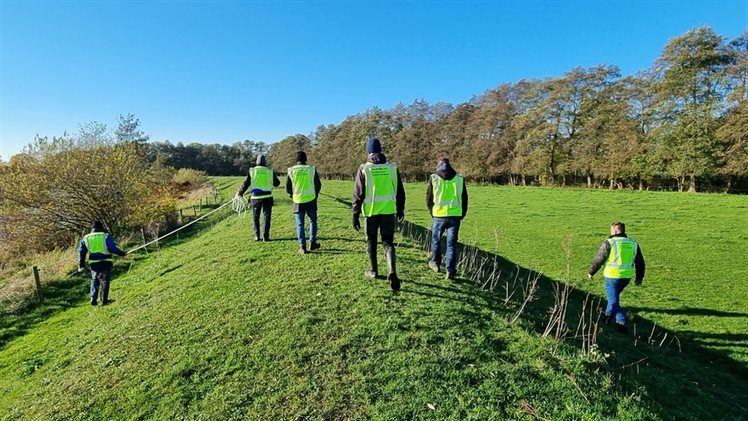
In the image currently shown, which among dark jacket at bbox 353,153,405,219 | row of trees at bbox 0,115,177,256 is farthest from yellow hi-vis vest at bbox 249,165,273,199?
row of trees at bbox 0,115,177,256

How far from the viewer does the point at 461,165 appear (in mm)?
60062

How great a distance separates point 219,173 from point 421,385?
424 feet

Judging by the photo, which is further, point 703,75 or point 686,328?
point 703,75

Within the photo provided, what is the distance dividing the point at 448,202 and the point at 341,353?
3751mm

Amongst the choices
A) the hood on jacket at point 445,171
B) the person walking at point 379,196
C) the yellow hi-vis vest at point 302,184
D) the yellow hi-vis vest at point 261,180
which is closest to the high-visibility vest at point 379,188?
the person walking at point 379,196

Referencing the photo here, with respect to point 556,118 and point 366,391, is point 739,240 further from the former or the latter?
point 556,118

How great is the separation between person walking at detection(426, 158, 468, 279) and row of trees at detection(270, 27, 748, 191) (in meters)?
38.7

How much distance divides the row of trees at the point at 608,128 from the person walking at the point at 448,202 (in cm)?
3870

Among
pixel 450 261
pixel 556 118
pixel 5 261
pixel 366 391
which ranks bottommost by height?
pixel 5 261

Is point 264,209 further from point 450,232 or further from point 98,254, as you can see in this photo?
point 450,232

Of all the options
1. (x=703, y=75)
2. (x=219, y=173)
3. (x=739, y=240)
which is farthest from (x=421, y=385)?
(x=219, y=173)

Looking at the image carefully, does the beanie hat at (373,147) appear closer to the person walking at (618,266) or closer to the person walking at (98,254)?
the person walking at (618,266)

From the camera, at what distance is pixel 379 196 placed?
667 cm

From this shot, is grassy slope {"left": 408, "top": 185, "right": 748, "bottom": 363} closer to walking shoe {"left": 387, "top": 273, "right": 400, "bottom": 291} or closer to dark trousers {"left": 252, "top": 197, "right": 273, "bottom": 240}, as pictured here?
walking shoe {"left": 387, "top": 273, "right": 400, "bottom": 291}
